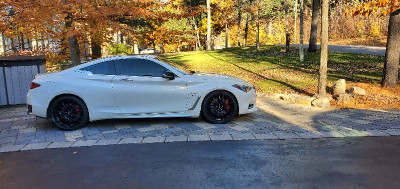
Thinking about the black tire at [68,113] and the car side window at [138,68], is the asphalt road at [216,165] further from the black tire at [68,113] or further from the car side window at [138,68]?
the car side window at [138,68]

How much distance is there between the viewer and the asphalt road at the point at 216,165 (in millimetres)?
3812

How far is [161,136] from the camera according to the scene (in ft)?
18.9

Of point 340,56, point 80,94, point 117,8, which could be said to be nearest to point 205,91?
point 80,94

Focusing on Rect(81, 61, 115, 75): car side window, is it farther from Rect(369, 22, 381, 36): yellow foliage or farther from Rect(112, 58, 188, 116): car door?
Rect(369, 22, 381, 36): yellow foliage

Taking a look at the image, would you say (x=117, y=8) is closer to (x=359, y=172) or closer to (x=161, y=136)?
(x=161, y=136)

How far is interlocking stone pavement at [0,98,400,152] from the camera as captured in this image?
5.60m

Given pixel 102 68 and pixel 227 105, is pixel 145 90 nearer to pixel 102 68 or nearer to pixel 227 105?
pixel 102 68

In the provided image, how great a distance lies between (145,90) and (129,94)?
0.32 metres

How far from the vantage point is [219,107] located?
21.3ft

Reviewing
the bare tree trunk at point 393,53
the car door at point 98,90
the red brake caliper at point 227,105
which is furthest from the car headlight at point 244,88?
the bare tree trunk at point 393,53

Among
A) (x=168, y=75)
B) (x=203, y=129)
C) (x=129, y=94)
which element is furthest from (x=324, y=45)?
(x=129, y=94)

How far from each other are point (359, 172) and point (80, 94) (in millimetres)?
4971

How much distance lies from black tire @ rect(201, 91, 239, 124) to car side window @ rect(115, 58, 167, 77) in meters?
1.13

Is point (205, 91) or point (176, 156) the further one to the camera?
point (205, 91)
